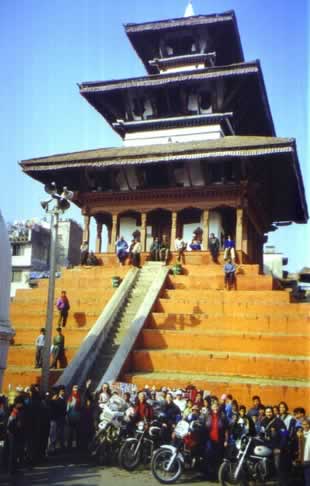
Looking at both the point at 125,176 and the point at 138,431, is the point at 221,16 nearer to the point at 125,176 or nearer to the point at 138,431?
the point at 125,176

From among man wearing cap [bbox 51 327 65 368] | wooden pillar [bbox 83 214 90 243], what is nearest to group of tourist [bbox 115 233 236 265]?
wooden pillar [bbox 83 214 90 243]

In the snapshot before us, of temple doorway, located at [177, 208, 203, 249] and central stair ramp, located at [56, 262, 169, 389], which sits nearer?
central stair ramp, located at [56, 262, 169, 389]

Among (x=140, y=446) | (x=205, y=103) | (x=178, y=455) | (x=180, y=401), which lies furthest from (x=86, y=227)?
(x=178, y=455)

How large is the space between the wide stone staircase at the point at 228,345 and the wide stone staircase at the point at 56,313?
200cm

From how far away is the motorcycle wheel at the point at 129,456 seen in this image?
9156mm

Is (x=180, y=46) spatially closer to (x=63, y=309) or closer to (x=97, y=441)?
(x=63, y=309)

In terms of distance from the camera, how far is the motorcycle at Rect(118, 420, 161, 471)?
30.1 ft

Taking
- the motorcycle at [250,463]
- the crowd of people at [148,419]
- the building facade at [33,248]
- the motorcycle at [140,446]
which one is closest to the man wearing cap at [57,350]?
the crowd of people at [148,419]

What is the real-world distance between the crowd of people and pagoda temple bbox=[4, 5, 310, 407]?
1.81 m

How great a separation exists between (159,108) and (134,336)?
15.2m

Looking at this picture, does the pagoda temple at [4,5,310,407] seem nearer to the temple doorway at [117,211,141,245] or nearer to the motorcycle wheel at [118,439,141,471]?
the temple doorway at [117,211,141,245]

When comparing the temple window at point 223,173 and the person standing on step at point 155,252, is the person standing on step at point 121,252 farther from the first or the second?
the temple window at point 223,173

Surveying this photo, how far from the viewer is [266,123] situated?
28.8 meters

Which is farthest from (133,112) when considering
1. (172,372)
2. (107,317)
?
(172,372)
